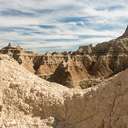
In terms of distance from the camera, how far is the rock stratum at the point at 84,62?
7901cm

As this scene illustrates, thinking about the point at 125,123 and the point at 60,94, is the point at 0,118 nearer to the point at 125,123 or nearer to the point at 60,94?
the point at 60,94

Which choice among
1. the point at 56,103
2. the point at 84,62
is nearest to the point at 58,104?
the point at 56,103

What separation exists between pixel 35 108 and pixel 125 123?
8.56 feet

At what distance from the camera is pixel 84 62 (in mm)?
85250

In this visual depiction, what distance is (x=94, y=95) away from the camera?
1004 cm

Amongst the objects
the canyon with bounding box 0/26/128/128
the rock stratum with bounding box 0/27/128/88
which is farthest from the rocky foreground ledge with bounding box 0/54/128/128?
the rock stratum with bounding box 0/27/128/88

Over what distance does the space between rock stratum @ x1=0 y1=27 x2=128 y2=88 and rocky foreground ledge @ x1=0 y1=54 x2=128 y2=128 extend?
62735mm

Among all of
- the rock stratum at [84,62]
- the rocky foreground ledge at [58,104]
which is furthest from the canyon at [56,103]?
the rock stratum at [84,62]

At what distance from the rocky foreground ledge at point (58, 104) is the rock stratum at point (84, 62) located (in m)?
62.7

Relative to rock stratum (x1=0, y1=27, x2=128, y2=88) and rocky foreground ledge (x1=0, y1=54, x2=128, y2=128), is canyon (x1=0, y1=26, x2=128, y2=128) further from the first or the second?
rock stratum (x1=0, y1=27, x2=128, y2=88)

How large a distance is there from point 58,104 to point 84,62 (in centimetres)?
7515

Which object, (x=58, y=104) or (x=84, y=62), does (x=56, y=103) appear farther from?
(x=84, y=62)

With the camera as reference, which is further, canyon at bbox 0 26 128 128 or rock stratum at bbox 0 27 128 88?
rock stratum at bbox 0 27 128 88

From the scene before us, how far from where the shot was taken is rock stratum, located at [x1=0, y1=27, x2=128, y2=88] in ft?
259
